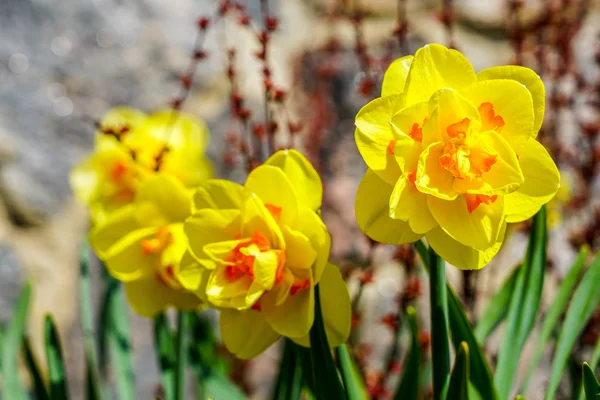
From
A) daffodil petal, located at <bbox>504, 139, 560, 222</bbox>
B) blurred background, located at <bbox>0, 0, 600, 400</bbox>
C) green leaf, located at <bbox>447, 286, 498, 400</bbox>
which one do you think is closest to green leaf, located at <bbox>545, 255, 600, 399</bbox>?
green leaf, located at <bbox>447, 286, 498, 400</bbox>

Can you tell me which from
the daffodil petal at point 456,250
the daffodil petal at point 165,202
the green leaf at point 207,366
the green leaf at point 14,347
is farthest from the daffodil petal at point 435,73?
the green leaf at point 14,347

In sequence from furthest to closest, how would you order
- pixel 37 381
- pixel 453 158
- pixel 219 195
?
1. pixel 37 381
2. pixel 219 195
3. pixel 453 158

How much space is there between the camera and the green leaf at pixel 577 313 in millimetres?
774

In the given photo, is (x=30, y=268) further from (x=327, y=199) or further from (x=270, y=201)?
(x=270, y=201)

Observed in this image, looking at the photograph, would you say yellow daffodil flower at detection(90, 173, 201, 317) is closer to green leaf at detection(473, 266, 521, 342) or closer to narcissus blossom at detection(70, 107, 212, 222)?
narcissus blossom at detection(70, 107, 212, 222)

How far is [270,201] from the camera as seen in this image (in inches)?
25.0

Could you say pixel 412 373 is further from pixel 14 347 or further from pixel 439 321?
pixel 14 347

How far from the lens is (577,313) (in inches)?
30.9

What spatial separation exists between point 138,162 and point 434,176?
1.56 ft

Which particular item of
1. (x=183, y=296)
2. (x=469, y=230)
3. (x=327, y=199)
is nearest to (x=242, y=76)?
(x=327, y=199)

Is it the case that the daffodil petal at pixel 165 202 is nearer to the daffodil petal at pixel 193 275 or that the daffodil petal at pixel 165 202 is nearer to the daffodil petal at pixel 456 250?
the daffodil petal at pixel 193 275

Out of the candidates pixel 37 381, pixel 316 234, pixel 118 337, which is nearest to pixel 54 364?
pixel 37 381

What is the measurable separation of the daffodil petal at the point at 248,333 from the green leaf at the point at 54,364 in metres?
0.30

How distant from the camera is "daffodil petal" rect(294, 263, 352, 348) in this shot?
2.10ft
